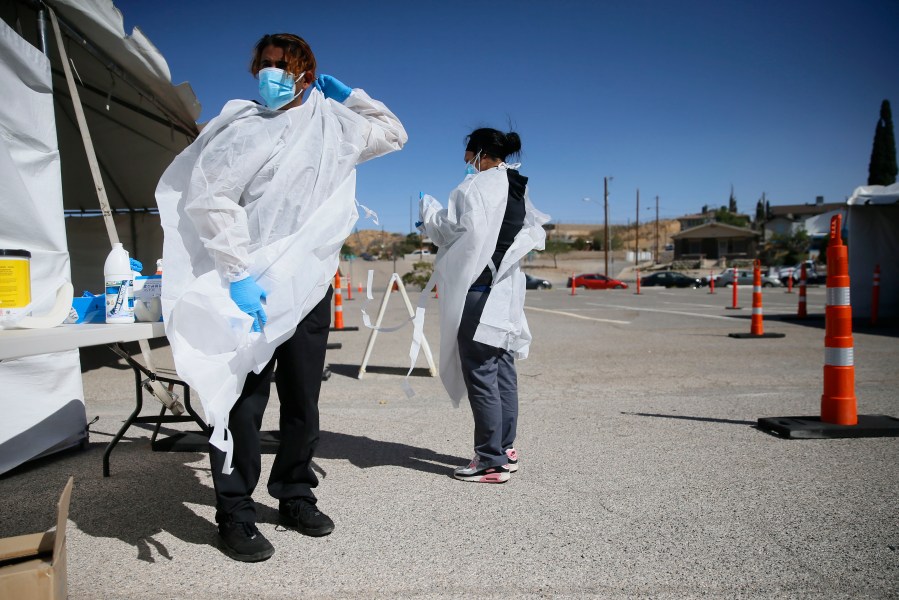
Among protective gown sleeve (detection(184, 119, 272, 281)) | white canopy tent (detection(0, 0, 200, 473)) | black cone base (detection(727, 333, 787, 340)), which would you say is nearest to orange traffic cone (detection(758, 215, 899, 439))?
protective gown sleeve (detection(184, 119, 272, 281))

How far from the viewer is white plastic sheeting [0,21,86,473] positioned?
3.32 metres

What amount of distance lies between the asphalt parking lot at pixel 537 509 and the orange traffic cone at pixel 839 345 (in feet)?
1.01

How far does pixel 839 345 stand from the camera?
392 cm

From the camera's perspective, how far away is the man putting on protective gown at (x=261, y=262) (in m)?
2.13

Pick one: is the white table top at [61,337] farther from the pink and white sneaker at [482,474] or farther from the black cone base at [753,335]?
the black cone base at [753,335]

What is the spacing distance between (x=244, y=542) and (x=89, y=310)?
1260 millimetres

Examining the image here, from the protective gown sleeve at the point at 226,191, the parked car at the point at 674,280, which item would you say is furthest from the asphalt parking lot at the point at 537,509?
the parked car at the point at 674,280

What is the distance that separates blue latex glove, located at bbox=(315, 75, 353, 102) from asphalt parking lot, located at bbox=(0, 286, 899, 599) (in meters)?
2.00

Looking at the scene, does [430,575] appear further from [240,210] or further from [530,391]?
[530,391]

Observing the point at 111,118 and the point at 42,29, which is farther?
the point at 111,118

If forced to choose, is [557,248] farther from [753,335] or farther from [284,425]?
[284,425]

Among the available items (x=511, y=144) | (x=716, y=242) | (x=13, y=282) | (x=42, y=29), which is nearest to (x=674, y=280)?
(x=511, y=144)

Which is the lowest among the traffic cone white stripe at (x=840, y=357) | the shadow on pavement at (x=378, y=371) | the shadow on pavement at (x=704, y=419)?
the shadow on pavement at (x=378, y=371)

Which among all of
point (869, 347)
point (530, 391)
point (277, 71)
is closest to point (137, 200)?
point (530, 391)
